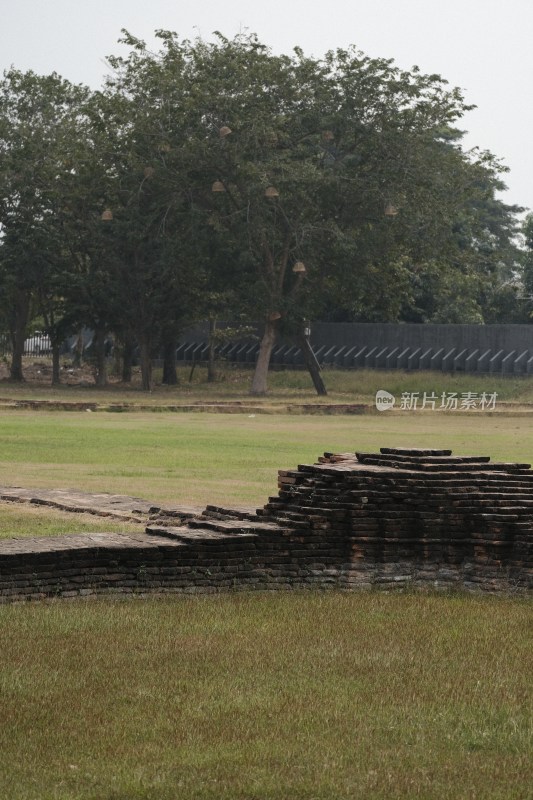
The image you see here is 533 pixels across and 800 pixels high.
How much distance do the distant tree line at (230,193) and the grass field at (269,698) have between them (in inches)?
1250

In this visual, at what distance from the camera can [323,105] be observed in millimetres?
43594

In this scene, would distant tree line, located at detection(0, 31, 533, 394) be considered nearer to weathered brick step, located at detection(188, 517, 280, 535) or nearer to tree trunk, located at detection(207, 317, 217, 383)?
tree trunk, located at detection(207, 317, 217, 383)

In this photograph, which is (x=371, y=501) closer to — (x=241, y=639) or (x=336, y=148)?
(x=241, y=639)

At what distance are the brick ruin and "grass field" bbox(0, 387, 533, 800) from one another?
324mm

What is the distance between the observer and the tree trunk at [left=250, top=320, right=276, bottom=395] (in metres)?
45.3

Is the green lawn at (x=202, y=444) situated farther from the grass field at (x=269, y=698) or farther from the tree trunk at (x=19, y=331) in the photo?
the tree trunk at (x=19, y=331)

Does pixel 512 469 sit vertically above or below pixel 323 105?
below

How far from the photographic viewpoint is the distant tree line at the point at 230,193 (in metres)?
43.2

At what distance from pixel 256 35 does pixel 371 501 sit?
118 ft

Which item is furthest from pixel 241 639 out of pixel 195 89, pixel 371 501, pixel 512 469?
pixel 195 89

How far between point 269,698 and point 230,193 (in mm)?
37443

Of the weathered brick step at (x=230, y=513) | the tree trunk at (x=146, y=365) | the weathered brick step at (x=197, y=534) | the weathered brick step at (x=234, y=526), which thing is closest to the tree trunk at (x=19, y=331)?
the tree trunk at (x=146, y=365)

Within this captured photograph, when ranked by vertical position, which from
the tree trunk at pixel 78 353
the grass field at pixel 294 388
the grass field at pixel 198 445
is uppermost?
the tree trunk at pixel 78 353

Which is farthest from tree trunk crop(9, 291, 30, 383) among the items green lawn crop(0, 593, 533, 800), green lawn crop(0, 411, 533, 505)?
green lawn crop(0, 593, 533, 800)
